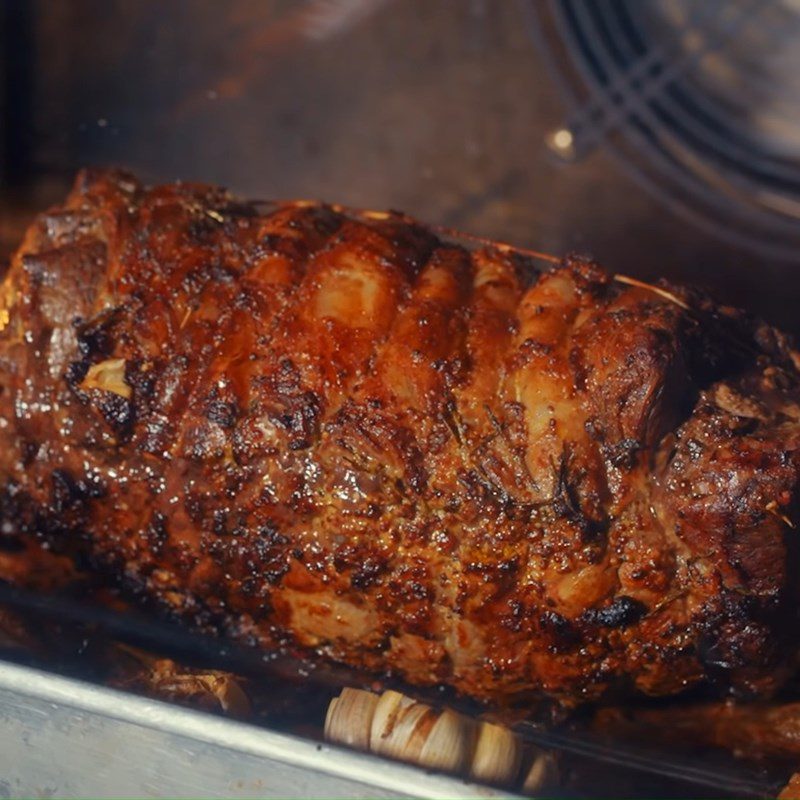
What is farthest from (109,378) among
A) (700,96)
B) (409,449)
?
(700,96)

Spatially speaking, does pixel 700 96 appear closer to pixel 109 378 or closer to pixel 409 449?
pixel 409 449

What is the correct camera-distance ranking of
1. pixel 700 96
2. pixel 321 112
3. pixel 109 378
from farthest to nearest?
pixel 321 112 < pixel 700 96 < pixel 109 378

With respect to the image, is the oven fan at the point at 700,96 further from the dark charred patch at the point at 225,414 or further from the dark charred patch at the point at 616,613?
the dark charred patch at the point at 225,414

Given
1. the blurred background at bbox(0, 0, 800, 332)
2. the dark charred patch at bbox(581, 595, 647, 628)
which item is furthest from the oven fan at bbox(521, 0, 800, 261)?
the dark charred patch at bbox(581, 595, 647, 628)

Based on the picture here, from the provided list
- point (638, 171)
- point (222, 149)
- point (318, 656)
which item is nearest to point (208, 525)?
point (318, 656)

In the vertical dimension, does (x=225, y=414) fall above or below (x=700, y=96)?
below

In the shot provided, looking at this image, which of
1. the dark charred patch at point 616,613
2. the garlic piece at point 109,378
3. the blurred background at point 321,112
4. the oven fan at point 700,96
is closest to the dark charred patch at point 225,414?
the garlic piece at point 109,378

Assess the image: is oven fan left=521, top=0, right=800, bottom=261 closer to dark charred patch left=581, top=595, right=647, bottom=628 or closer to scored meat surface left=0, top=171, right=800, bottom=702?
scored meat surface left=0, top=171, right=800, bottom=702
